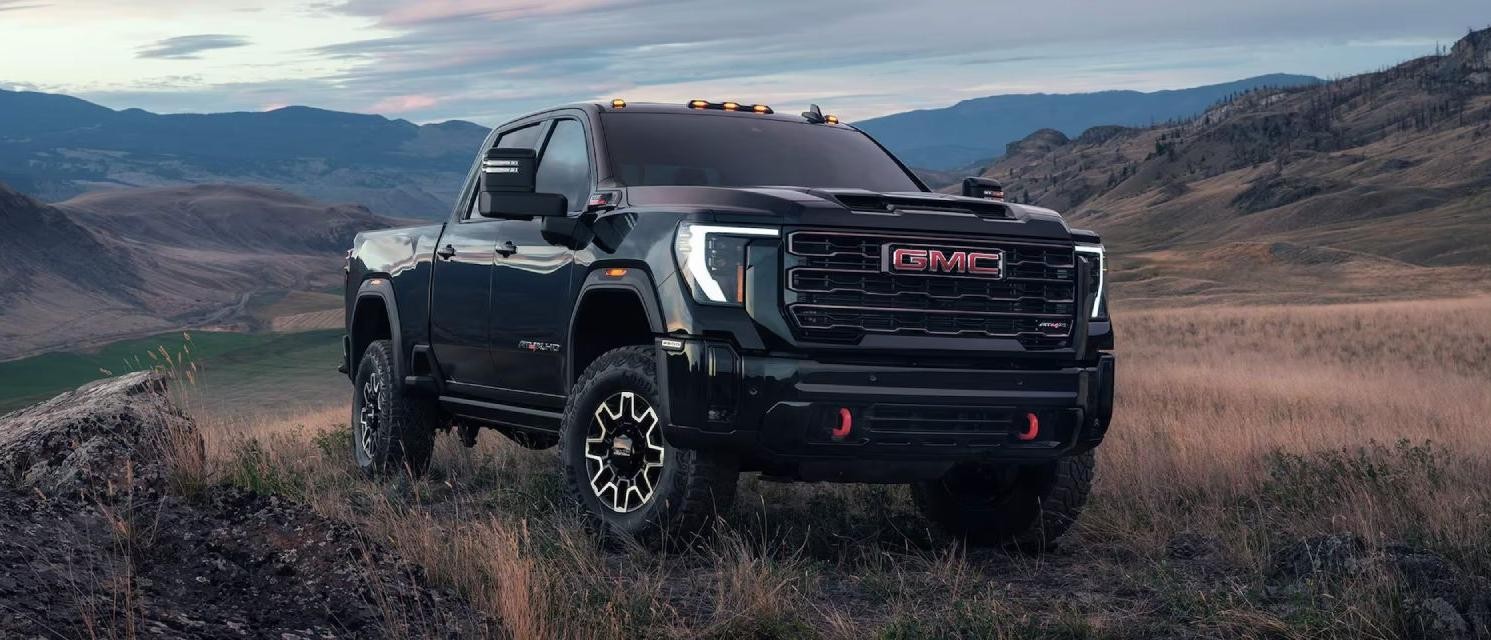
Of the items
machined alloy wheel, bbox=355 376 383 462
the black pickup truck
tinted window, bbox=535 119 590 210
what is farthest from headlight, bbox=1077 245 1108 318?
machined alloy wheel, bbox=355 376 383 462

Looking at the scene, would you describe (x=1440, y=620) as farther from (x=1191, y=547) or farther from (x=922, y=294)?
(x=922, y=294)

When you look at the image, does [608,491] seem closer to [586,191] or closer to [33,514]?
[586,191]

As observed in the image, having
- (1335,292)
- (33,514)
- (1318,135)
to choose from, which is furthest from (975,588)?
(1318,135)

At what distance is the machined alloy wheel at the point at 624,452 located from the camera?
6.86 meters

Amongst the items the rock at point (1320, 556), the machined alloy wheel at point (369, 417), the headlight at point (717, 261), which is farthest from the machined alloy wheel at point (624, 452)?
the machined alloy wheel at point (369, 417)

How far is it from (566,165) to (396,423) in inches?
94.3

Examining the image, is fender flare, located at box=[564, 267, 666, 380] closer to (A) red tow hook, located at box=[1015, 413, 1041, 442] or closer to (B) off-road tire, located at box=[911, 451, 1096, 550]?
(A) red tow hook, located at box=[1015, 413, 1041, 442]

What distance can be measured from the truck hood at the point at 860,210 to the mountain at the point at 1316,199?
51.6m

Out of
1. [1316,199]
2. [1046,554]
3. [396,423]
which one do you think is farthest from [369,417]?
[1316,199]

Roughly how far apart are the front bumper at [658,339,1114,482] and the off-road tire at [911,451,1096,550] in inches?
28.4

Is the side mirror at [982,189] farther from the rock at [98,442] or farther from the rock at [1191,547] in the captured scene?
the rock at [98,442]

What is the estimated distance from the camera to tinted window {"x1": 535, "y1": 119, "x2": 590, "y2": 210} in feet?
26.2

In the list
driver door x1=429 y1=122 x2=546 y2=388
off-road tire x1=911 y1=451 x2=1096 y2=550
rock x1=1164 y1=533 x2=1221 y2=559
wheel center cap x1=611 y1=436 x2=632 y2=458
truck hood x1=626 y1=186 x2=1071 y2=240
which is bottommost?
rock x1=1164 y1=533 x2=1221 y2=559

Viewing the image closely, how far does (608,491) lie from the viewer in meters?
7.11
